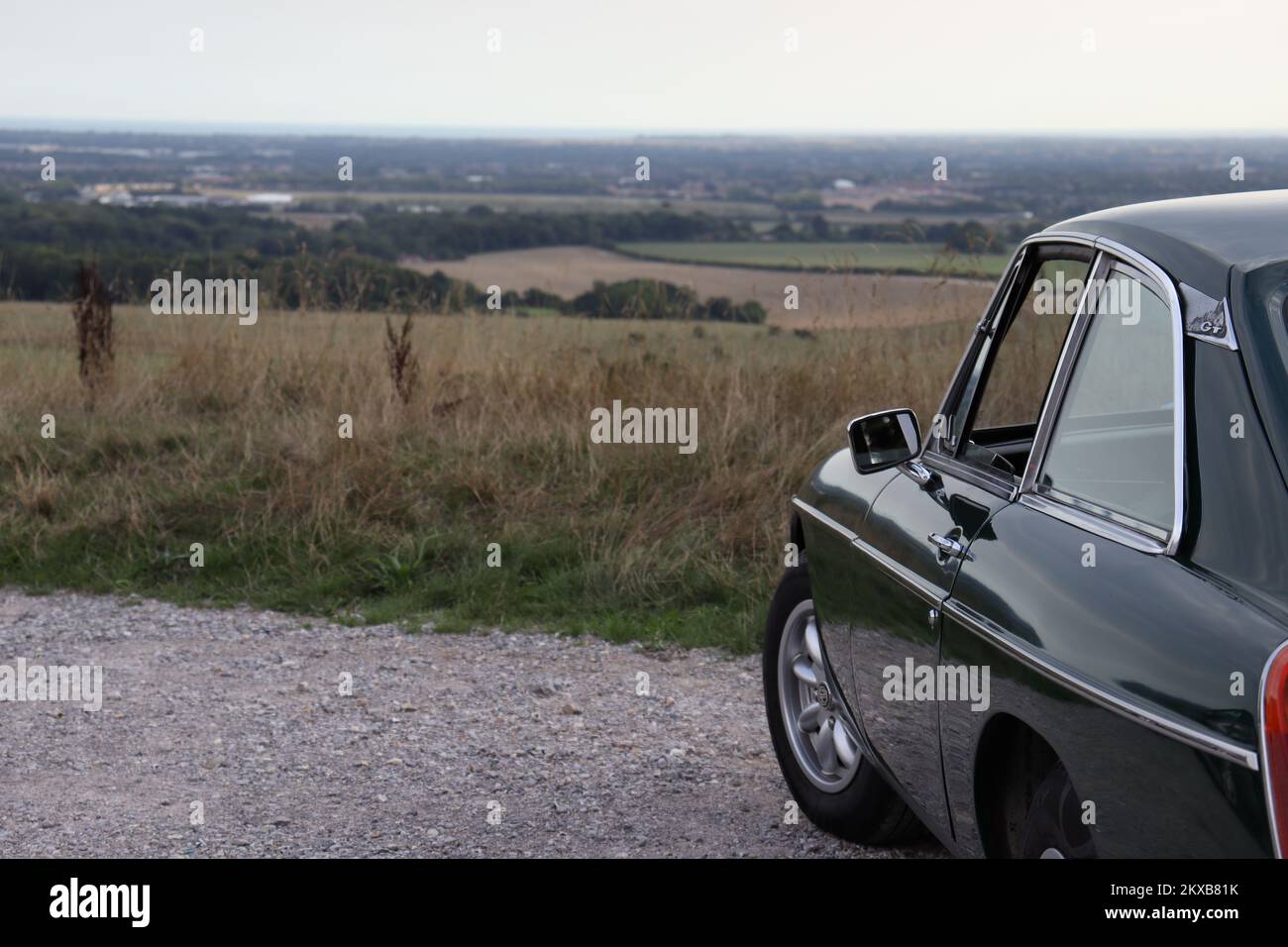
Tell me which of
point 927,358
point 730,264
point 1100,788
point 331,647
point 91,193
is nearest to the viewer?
point 1100,788

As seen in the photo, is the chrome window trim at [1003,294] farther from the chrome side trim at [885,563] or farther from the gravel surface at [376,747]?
the gravel surface at [376,747]

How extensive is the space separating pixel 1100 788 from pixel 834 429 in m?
6.27

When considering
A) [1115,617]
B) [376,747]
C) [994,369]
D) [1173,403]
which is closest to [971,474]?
[994,369]

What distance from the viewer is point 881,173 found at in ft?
170

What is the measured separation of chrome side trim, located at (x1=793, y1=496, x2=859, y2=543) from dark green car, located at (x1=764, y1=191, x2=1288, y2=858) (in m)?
0.01

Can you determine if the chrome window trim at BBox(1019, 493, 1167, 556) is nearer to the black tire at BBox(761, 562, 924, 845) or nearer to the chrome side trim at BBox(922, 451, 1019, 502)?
the chrome side trim at BBox(922, 451, 1019, 502)

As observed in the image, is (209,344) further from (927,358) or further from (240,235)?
(240,235)

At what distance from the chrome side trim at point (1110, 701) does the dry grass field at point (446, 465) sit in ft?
11.5

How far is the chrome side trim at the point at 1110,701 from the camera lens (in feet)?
6.15

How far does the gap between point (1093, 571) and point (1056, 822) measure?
0.47m

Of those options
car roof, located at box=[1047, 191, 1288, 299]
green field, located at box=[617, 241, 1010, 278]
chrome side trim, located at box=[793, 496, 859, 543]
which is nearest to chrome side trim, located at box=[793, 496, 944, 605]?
chrome side trim, located at box=[793, 496, 859, 543]

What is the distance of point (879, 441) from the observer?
3559mm

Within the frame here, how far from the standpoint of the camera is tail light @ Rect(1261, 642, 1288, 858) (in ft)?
5.91
